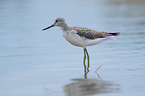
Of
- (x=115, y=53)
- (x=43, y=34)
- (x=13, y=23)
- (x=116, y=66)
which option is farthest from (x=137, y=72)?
(x=13, y=23)

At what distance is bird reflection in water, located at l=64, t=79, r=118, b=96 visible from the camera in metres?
7.04

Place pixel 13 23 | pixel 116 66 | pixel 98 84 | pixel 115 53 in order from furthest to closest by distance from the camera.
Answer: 1. pixel 13 23
2. pixel 115 53
3. pixel 116 66
4. pixel 98 84

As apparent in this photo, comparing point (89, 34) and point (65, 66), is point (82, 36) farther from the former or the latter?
point (65, 66)

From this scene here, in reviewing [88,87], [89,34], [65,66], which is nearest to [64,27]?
[89,34]

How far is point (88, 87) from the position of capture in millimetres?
7449

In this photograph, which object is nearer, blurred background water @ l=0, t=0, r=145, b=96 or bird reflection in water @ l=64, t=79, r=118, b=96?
bird reflection in water @ l=64, t=79, r=118, b=96

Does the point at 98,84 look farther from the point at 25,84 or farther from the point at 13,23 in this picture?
the point at 13,23

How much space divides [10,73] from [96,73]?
2175 mm

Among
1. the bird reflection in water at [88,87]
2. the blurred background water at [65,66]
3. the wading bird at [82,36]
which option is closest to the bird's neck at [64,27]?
the wading bird at [82,36]

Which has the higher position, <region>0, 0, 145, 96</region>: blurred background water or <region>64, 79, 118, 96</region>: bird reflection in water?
<region>0, 0, 145, 96</region>: blurred background water

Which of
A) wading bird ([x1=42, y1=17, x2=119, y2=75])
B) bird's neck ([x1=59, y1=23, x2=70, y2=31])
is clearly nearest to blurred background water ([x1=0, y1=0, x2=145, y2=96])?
wading bird ([x1=42, y1=17, x2=119, y2=75])

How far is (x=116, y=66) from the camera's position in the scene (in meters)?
9.31

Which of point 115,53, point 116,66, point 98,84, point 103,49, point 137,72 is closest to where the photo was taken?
point 98,84

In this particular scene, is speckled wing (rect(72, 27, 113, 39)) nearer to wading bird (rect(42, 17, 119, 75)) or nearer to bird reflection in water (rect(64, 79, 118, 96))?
wading bird (rect(42, 17, 119, 75))
